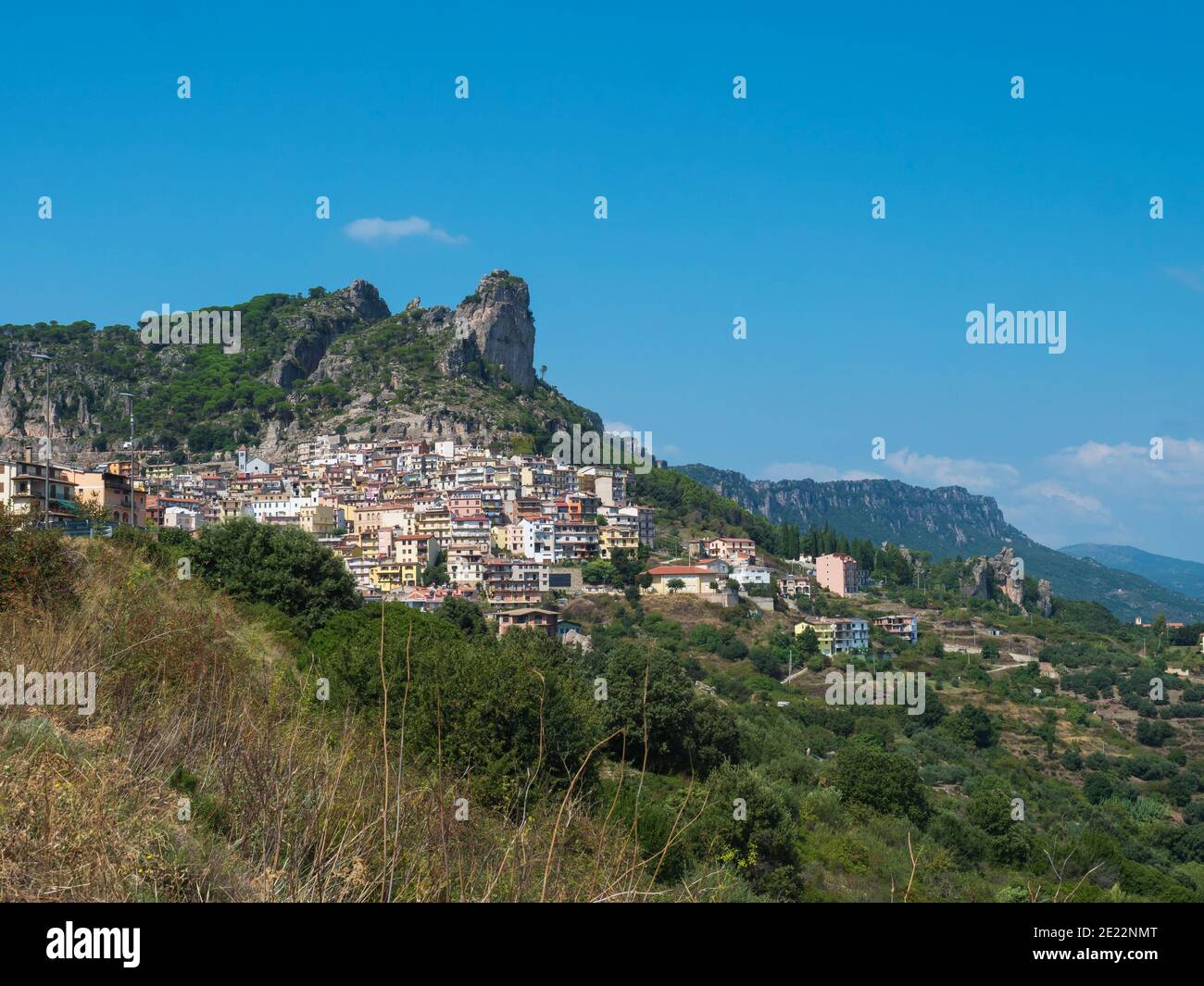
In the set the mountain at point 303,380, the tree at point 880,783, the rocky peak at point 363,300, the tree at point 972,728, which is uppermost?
the rocky peak at point 363,300

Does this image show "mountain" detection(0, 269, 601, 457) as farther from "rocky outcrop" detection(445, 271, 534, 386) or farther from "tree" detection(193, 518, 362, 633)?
"tree" detection(193, 518, 362, 633)

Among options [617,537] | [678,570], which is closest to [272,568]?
[678,570]

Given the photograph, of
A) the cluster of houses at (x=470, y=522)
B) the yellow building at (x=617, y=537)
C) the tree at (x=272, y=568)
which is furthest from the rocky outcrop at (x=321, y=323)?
the tree at (x=272, y=568)

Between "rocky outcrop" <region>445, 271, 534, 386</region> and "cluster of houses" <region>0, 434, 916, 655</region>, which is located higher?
"rocky outcrop" <region>445, 271, 534, 386</region>

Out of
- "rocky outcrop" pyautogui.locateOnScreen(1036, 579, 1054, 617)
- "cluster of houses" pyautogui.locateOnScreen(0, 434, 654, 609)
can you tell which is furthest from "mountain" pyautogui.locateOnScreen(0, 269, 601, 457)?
"rocky outcrop" pyautogui.locateOnScreen(1036, 579, 1054, 617)

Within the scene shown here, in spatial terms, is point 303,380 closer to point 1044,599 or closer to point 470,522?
point 470,522

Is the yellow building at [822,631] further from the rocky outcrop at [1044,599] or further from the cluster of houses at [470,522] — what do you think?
the rocky outcrop at [1044,599]

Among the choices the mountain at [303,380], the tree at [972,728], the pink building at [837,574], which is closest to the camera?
the tree at [972,728]
